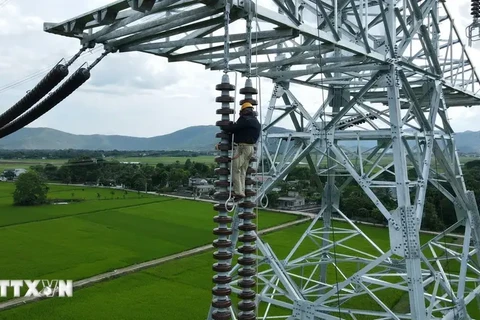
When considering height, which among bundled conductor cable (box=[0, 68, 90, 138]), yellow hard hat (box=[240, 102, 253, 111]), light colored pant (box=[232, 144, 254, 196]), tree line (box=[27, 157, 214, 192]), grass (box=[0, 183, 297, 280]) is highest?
bundled conductor cable (box=[0, 68, 90, 138])

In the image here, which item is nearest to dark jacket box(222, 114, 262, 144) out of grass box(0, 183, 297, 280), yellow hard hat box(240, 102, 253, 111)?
yellow hard hat box(240, 102, 253, 111)

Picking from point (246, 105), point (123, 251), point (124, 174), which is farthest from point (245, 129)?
point (124, 174)

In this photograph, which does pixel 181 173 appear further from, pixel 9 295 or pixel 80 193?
pixel 9 295

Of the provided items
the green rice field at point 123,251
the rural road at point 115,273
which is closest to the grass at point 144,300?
the green rice field at point 123,251

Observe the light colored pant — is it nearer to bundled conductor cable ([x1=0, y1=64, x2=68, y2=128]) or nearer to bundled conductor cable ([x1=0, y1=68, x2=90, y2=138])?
bundled conductor cable ([x1=0, y1=68, x2=90, y2=138])

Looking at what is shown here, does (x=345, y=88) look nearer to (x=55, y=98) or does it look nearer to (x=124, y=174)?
(x=55, y=98)

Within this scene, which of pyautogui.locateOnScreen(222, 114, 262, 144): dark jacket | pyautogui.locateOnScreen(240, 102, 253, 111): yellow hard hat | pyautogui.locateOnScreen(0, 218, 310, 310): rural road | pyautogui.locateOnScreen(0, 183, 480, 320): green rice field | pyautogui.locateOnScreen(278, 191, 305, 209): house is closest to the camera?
pyautogui.locateOnScreen(222, 114, 262, 144): dark jacket

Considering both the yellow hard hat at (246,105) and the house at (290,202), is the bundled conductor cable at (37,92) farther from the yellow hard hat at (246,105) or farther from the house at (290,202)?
the house at (290,202)
